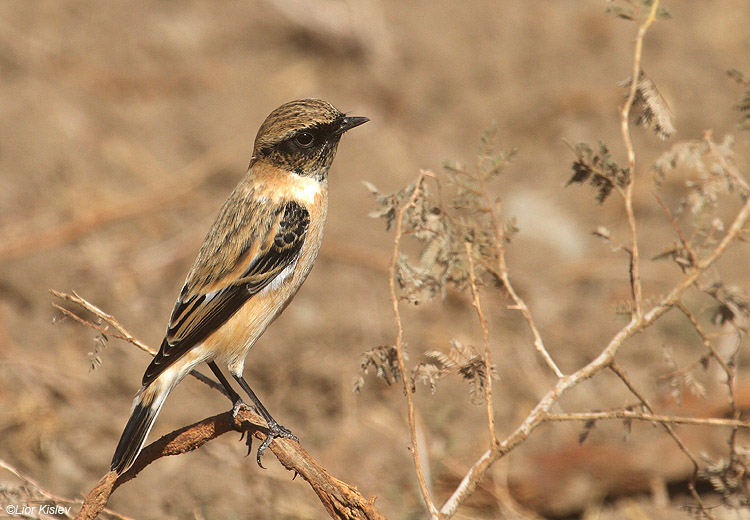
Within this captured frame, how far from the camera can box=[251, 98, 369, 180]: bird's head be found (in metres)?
5.10

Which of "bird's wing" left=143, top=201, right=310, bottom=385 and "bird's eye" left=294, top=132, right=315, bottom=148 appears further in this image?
"bird's eye" left=294, top=132, right=315, bottom=148

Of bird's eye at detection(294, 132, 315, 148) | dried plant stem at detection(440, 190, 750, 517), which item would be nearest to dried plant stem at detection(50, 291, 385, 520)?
dried plant stem at detection(440, 190, 750, 517)

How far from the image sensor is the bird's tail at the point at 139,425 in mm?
4077

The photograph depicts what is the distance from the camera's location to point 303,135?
5.14 meters

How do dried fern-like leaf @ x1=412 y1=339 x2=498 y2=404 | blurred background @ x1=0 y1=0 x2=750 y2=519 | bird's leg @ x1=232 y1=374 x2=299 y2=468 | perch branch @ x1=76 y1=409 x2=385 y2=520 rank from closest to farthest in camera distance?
perch branch @ x1=76 y1=409 x2=385 y2=520 < dried fern-like leaf @ x1=412 y1=339 x2=498 y2=404 < bird's leg @ x1=232 y1=374 x2=299 y2=468 < blurred background @ x1=0 y1=0 x2=750 y2=519

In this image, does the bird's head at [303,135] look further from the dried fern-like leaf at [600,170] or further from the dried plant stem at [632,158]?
the dried plant stem at [632,158]

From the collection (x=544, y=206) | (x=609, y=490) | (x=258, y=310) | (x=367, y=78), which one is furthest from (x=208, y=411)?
(x=367, y=78)

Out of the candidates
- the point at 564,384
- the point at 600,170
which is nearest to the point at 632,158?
the point at 600,170

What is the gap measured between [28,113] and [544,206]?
235 inches

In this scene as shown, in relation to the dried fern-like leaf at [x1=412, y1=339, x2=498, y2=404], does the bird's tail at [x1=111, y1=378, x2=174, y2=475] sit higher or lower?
lower

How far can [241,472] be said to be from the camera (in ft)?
21.4

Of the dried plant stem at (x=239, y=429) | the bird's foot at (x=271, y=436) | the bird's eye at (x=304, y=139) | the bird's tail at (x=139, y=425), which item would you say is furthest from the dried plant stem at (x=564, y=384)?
the bird's eye at (x=304, y=139)

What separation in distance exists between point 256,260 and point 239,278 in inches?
5.5

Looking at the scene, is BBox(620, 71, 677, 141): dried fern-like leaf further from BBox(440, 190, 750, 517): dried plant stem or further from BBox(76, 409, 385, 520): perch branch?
BBox(76, 409, 385, 520): perch branch
